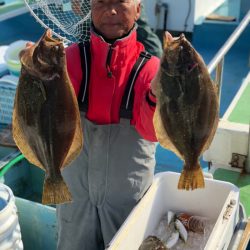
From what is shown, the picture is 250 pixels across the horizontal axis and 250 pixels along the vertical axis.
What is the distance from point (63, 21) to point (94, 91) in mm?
1942

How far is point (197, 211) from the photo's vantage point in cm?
362

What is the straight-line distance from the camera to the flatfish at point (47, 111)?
197cm

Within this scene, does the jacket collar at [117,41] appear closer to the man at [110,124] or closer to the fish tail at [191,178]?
the man at [110,124]

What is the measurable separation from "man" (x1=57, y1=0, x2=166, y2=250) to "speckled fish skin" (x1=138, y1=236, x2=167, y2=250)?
26 cm

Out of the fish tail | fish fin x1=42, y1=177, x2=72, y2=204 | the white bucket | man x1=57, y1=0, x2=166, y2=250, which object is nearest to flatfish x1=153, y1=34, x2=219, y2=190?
the fish tail

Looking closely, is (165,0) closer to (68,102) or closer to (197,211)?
(197,211)

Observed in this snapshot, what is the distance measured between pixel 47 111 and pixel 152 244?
→ 5.01 feet

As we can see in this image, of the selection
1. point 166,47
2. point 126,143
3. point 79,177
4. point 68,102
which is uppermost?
point 166,47

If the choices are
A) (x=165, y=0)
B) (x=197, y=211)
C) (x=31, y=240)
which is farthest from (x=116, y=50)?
(x=165, y=0)

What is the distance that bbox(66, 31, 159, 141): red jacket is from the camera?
8.66 feet

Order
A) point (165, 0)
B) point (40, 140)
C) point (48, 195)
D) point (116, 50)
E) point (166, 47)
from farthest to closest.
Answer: point (165, 0)
point (116, 50)
point (48, 195)
point (40, 140)
point (166, 47)

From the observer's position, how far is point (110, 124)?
277 centimetres

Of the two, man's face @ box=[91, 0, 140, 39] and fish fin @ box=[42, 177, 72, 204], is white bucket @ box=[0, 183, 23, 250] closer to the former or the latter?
fish fin @ box=[42, 177, 72, 204]

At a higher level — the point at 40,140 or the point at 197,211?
the point at 40,140
